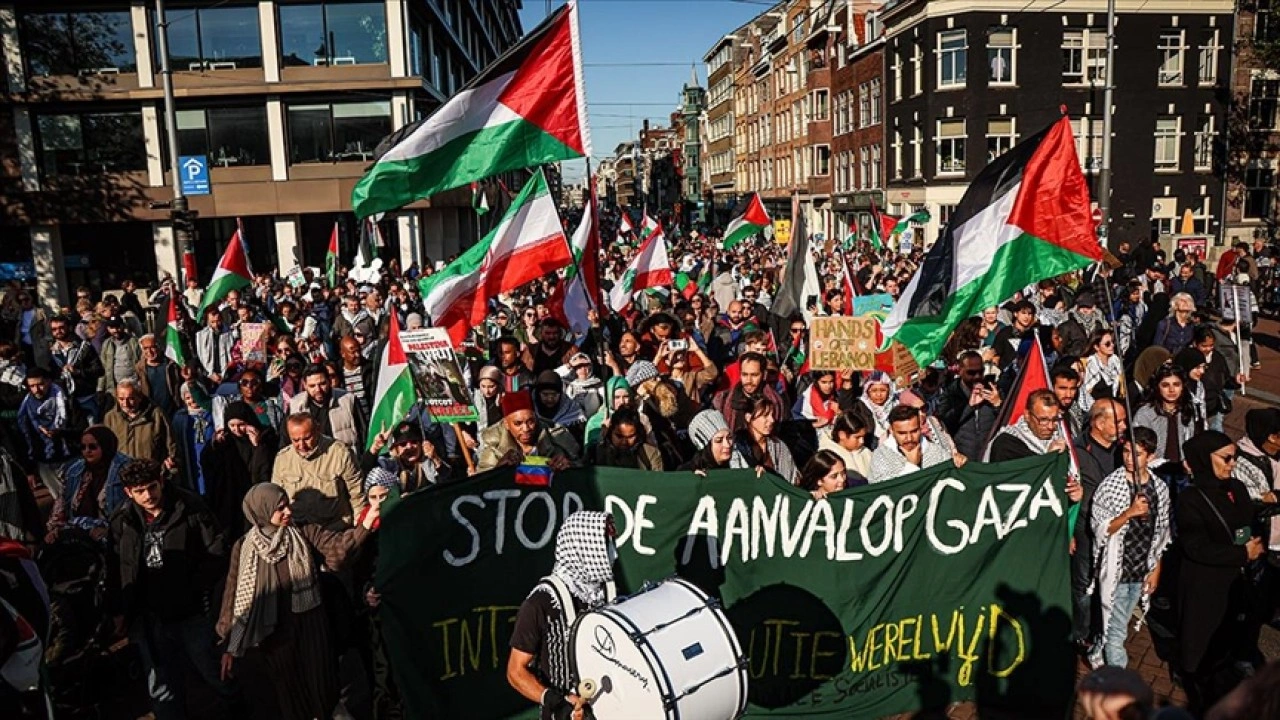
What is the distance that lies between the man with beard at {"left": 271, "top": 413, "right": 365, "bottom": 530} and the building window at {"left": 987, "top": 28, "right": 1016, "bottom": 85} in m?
36.4

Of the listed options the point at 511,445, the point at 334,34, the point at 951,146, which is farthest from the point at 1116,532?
the point at 951,146

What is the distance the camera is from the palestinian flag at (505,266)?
25.4ft

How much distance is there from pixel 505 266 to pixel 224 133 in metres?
27.2

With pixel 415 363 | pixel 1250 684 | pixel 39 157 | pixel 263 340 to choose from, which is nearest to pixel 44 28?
pixel 39 157

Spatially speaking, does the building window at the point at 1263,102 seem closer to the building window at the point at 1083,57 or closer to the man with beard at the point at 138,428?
the building window at the point at 1083,57

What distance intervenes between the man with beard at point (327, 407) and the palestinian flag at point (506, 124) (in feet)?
6.22

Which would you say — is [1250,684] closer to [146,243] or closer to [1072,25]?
[146,243]

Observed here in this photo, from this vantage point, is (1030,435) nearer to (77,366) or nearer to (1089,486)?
(1089,486)

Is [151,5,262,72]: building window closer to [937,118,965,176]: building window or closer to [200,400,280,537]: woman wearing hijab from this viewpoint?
[937,118,965,176]: building window

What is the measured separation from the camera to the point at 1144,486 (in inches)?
225

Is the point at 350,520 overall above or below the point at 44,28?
below

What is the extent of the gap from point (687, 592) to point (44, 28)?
34.6 meters

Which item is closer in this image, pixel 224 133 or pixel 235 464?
pixel 235 464

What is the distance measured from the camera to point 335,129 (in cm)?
3134
